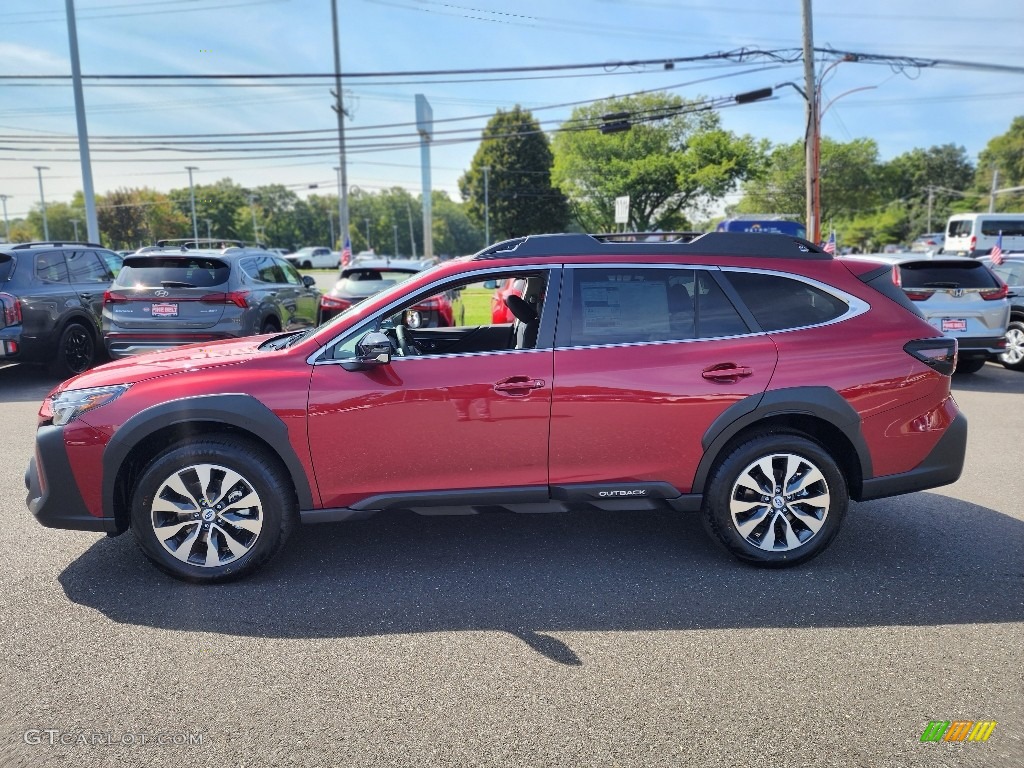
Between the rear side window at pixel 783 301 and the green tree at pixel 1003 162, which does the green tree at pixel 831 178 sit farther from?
the rear side window at pixel 783 301

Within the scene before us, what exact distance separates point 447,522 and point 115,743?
94.8 inches

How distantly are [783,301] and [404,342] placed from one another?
2294 mm

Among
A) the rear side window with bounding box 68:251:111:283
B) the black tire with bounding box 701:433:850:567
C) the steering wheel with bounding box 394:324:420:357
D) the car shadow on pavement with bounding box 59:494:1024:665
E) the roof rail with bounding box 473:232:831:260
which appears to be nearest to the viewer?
the car shadow on pavement with bounding box 59:494:1024:665

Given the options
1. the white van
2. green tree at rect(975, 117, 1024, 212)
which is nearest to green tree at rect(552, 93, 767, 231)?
the white van

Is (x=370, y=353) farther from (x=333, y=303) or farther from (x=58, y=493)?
(x=333, y=303)

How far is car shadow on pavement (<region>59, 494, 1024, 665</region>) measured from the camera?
3.35 metres

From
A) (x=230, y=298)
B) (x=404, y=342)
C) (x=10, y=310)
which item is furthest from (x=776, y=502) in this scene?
(x=10, y=310)

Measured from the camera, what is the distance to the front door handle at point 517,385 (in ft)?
12.0

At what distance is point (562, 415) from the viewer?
3680 mm

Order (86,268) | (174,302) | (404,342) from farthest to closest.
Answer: (86,268), (174,302), (404,342)

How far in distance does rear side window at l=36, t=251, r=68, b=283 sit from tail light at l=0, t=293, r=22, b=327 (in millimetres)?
654

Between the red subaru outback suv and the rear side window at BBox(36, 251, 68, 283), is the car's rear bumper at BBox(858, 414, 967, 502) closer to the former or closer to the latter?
the red subaru outback suv

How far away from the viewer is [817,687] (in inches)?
111

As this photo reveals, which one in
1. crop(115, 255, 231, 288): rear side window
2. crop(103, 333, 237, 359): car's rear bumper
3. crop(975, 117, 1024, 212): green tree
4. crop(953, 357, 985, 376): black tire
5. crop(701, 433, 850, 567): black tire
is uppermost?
crop(975, 117, 1024, 212): green tree
